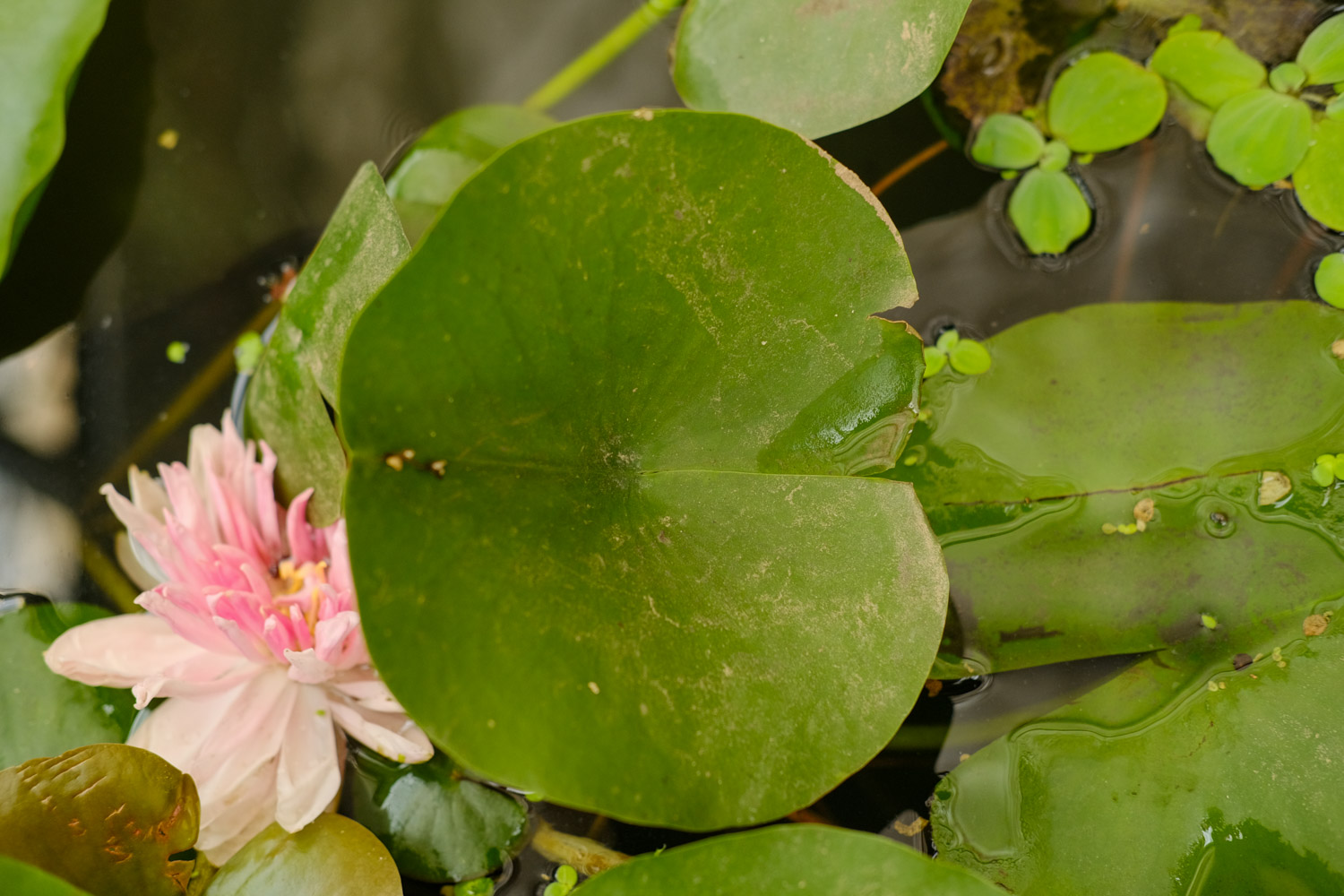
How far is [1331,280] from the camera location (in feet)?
4.04

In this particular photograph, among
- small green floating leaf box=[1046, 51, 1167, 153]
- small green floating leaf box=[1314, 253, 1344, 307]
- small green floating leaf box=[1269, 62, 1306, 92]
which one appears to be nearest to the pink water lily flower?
small green floating leaf box=[1046, 51, 1167, 153]

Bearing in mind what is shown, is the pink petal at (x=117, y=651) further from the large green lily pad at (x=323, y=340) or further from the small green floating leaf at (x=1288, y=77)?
the small green floating leaf at (x=1288, y=77)

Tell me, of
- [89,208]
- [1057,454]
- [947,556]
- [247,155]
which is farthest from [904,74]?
[89,208]

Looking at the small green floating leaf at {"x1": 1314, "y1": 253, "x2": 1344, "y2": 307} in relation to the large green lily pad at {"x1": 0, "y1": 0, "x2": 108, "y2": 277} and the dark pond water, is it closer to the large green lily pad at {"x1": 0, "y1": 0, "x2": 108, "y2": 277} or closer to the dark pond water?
the dark pond water

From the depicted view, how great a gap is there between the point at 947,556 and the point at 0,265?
1573mm

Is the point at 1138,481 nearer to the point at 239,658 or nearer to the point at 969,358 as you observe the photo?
the point at 969,358

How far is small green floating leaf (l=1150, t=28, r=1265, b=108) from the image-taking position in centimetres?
131

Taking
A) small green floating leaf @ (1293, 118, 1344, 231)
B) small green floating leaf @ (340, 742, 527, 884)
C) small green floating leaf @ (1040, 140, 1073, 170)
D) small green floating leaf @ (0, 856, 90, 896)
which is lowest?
small green floating leaf @ (340, 742, 527, 884)

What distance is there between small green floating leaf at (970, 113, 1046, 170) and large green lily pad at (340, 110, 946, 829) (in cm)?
62

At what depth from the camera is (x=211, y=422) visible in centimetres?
145

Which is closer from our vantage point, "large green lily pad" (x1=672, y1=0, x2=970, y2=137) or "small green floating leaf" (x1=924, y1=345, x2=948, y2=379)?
"large green lily pad" (x1=672, y1=0, x2=970, y2=137)

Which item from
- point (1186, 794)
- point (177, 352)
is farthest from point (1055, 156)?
point (177, 352)

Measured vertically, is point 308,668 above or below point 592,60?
below

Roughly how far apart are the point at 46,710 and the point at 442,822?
0.65 m
